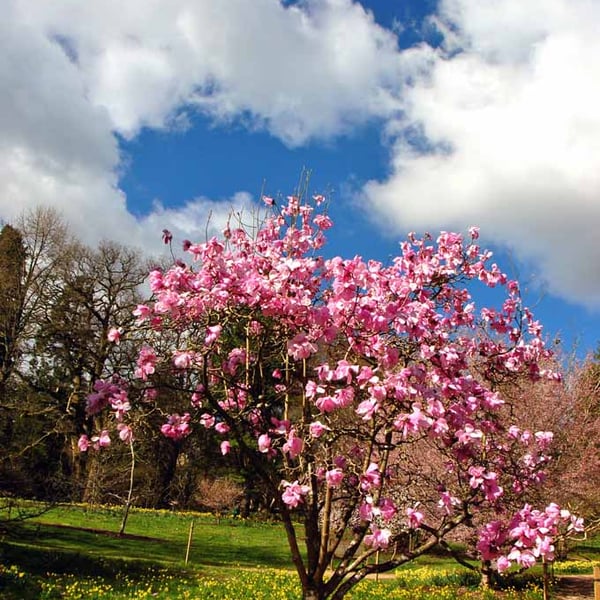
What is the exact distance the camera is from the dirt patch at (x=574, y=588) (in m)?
11.8

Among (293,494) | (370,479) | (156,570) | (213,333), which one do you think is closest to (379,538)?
(370,479)

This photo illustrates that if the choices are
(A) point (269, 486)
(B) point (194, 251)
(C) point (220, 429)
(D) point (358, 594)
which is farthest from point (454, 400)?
(D) point (358, 594)

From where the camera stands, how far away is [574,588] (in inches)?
509

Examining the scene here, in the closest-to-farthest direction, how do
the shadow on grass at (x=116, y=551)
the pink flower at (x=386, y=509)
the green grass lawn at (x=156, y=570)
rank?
1. the pink flower at (x=386, y=509)
2. the green grass lawn at (x=156, y=570)
3. the shadow on grass at (x=116, y=551)

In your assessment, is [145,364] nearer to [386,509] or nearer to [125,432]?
[125,432]

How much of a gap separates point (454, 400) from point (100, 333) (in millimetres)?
26677

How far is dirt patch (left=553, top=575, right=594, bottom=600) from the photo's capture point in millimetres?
11836

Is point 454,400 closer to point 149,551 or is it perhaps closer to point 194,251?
point 194,251

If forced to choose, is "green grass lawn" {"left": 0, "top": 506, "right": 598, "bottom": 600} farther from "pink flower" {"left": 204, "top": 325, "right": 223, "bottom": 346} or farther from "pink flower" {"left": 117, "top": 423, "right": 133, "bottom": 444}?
"pink flower" {"left": 204, "top": 325, "right": 223, "bottom": 346}

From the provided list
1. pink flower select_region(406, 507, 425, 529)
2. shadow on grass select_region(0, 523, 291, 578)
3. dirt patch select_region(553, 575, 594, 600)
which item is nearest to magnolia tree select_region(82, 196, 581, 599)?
pink flower select_region(406, 507, 425, 529)

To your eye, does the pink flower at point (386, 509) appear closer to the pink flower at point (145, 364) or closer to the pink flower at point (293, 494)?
the pink flower at point (293, 494)

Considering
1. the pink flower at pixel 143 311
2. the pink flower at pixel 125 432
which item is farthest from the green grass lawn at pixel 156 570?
the pink flower at pixel 143 311

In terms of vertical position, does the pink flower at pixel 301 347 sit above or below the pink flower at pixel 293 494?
above

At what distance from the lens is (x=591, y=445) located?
1363 cm
